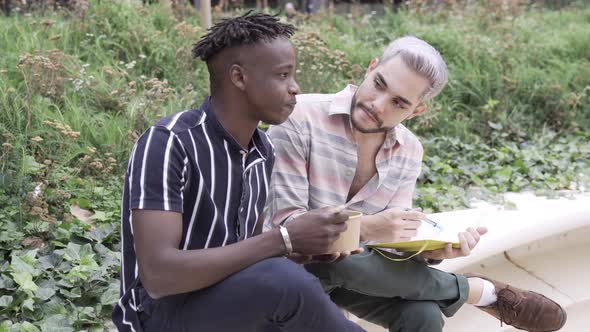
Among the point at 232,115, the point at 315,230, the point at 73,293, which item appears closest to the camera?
the point at 315,230

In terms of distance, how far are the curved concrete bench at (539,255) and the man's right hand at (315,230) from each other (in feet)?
5.63

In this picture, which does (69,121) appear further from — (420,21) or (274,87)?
(420,21)

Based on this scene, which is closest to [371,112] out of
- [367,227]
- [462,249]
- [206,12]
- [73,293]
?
[367,227]

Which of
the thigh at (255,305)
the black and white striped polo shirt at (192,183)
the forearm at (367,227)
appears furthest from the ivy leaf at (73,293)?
the forearm at (367,227)

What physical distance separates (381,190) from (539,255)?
5.48 feet

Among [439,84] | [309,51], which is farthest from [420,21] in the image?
[439,84]

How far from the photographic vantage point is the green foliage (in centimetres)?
339

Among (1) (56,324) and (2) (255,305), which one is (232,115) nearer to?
(2) (255,305)

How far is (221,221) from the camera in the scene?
2.44m

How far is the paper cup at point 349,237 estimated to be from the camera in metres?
2.50

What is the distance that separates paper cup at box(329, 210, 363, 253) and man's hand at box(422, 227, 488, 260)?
51cm

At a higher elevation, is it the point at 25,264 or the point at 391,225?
the point at 391,225

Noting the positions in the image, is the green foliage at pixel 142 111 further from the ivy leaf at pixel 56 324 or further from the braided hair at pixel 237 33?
the braided hair at pixel 237 33

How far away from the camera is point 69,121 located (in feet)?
14.4
